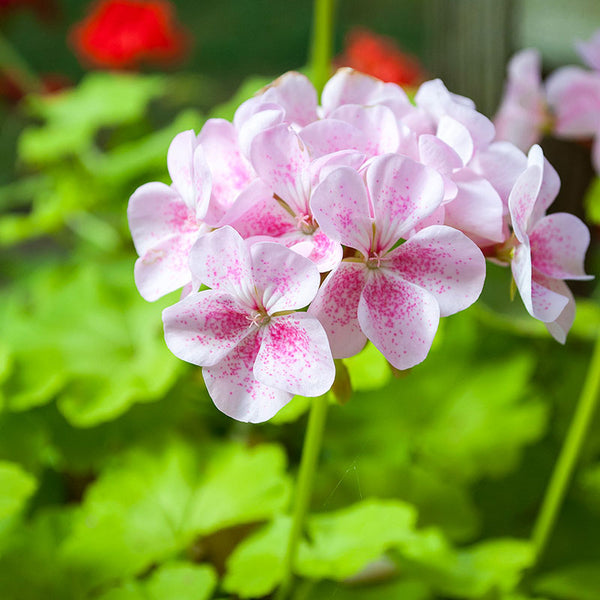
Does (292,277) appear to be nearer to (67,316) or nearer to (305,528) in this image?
(305,528)

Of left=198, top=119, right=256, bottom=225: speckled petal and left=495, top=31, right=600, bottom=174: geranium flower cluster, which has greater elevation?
left=198, top=119, right=256, bottom=225: speckled petal

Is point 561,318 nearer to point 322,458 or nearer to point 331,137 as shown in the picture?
point 331,137

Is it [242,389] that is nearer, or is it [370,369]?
[242,389]

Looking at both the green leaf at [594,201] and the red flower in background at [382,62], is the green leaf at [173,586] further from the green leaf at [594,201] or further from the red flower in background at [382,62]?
the red flower in background at [382,62]

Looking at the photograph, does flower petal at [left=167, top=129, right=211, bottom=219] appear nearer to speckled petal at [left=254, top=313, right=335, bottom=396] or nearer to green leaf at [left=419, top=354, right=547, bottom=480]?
speckled petal at [left=254, top=313, right=335, bottom=396]

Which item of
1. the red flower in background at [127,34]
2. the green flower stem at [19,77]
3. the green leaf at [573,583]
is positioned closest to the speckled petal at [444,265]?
the green leaf at [573,583]

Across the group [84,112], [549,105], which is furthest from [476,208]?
[84,112]

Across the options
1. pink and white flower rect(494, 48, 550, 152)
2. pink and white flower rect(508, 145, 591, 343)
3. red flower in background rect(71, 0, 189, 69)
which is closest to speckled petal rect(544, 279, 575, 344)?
pink and white flower rect(508, 145, 591, 343)
